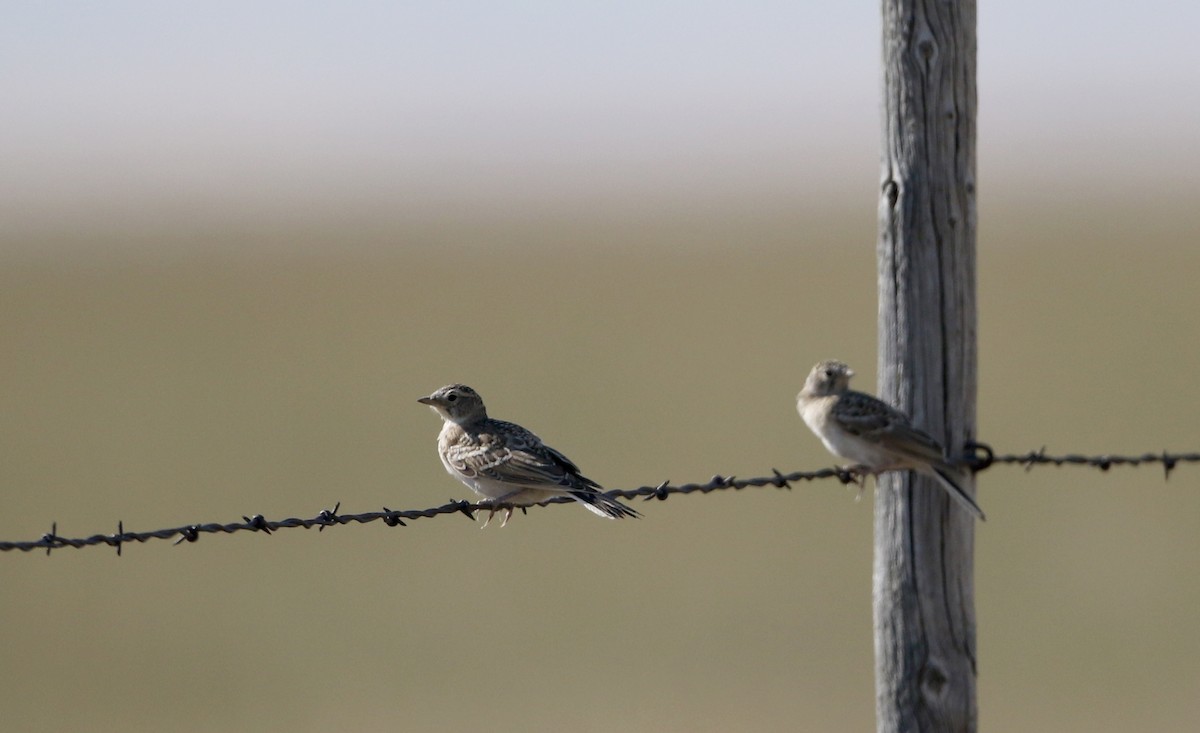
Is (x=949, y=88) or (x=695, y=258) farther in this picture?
(x=695, y=258)

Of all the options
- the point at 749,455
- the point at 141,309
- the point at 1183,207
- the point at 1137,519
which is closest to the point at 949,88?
the point at 1137,519

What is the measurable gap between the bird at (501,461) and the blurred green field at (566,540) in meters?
7.25

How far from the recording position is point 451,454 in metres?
9.60

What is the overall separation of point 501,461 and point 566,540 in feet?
44.0

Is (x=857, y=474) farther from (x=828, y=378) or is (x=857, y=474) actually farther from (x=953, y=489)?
(x=828, y=378)

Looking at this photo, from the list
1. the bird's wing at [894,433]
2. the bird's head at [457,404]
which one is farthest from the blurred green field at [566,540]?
the bird's wing at [894,433]

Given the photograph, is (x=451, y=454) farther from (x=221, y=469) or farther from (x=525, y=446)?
(x=221, y=469)

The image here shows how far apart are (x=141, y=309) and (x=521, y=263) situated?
58.4 ft

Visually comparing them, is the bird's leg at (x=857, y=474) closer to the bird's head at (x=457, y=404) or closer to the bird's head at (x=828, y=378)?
the bird's head at (x=828, y=378)

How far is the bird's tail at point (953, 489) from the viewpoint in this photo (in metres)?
5.62

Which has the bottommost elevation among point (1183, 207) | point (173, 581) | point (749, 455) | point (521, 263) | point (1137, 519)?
point (173, 581)

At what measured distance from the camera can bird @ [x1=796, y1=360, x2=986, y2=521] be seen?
562 cm

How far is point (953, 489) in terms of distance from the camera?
222 inches

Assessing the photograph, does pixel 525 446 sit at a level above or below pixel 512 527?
below
